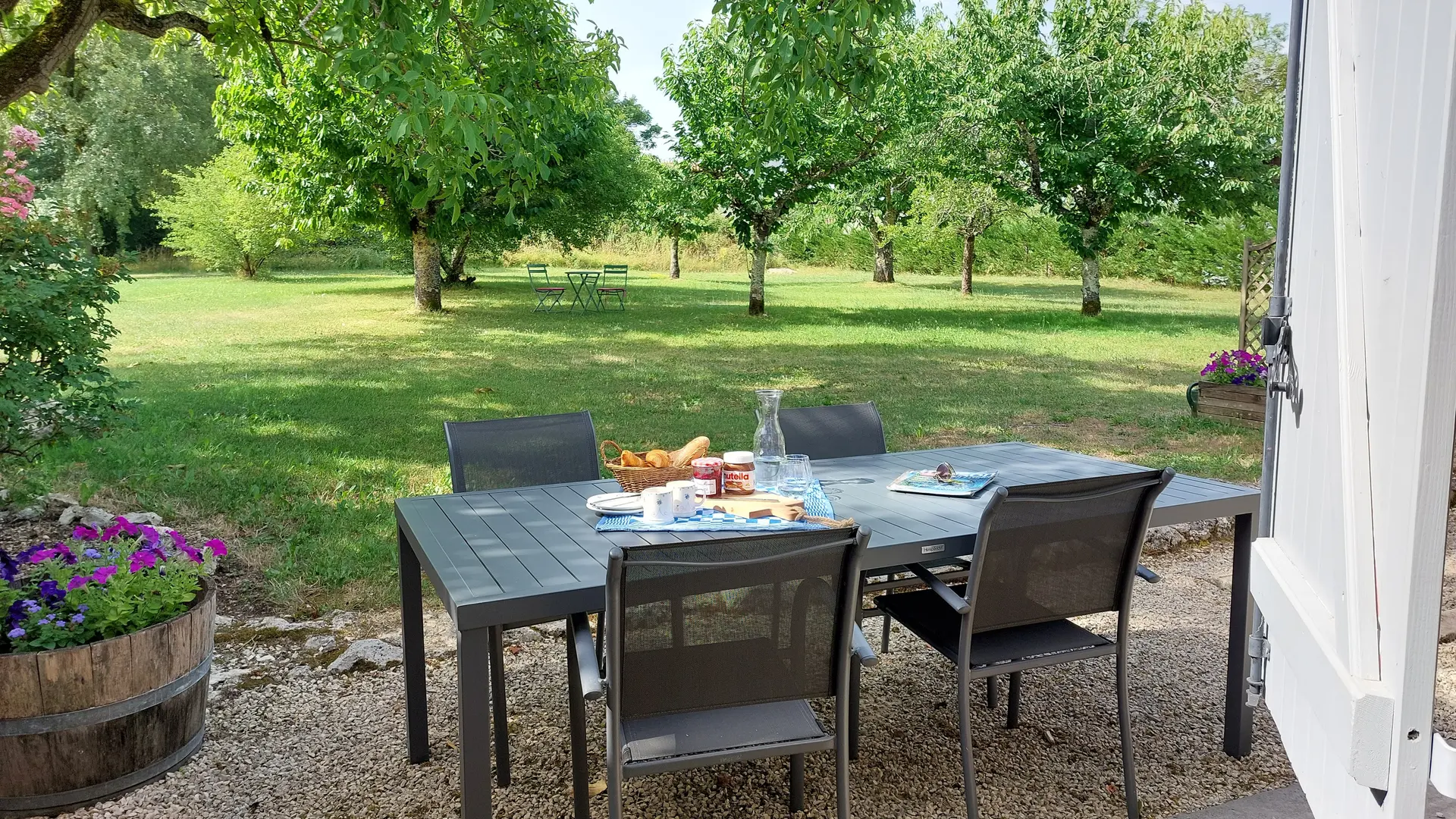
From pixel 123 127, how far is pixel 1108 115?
2261 cm

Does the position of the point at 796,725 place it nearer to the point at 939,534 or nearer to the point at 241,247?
the point at 939,534

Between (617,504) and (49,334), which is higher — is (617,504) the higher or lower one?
the lower one

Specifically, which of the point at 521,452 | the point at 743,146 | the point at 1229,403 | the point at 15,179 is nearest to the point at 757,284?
the point at 743,146

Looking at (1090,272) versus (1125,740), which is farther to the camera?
(1090,272)

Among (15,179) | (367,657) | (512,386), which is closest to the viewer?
(367,657)

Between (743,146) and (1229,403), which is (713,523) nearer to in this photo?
(1229,403)

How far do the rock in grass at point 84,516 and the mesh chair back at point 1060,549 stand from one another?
3782 millimetres

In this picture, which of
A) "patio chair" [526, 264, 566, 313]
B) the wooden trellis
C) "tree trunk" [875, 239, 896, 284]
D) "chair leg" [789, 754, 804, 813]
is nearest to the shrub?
"chair leg" [789, 754, 804, 813]

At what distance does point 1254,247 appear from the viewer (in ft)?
31.3

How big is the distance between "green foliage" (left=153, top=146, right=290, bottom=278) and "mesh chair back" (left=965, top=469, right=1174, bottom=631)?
69.3 feet

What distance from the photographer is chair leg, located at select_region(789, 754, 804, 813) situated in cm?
238

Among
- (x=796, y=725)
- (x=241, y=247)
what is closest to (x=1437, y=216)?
(x=796, y=725)

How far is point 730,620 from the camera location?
1.88 m

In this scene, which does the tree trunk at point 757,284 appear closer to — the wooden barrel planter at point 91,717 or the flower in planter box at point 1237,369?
the flower in planter box at point 1237,369
